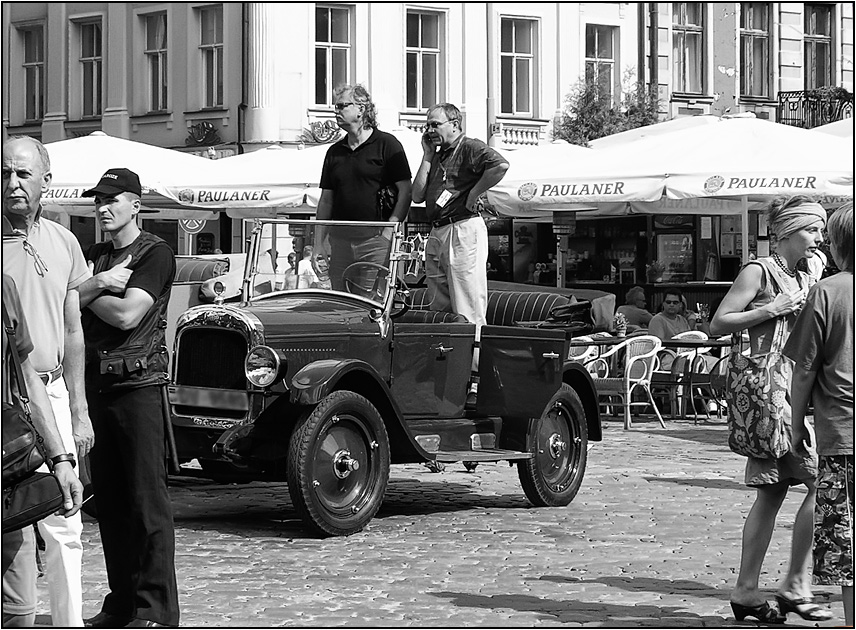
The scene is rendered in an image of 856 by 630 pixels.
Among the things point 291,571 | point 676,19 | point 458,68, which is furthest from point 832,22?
point 291,571

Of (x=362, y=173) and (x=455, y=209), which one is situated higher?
(x=362, y=173)

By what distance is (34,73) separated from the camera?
3662cm

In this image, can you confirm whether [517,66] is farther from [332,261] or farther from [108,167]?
[332,261]

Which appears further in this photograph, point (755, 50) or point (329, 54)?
point (755, 50)

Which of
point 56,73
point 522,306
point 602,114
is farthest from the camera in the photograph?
point 56,73

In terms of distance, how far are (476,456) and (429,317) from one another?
3.33 ft

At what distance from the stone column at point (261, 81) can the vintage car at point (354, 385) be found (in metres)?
20.8

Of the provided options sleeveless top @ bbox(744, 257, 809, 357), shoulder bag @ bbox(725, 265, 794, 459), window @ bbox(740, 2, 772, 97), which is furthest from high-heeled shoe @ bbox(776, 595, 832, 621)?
window @ bbox(740, 2, 772, 97)

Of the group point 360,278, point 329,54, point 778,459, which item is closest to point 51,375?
point 778,459

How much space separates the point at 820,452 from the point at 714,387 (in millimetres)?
10187

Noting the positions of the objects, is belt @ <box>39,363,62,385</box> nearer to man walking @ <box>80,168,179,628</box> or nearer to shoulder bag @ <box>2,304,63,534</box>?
man walking @ <box>80,168,179,628</box>

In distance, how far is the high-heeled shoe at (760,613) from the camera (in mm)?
6578

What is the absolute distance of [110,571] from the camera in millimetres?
6531

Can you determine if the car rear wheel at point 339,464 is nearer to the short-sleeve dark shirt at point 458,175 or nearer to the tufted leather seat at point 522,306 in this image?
the short-sleeve dark shirt at point 458,175
